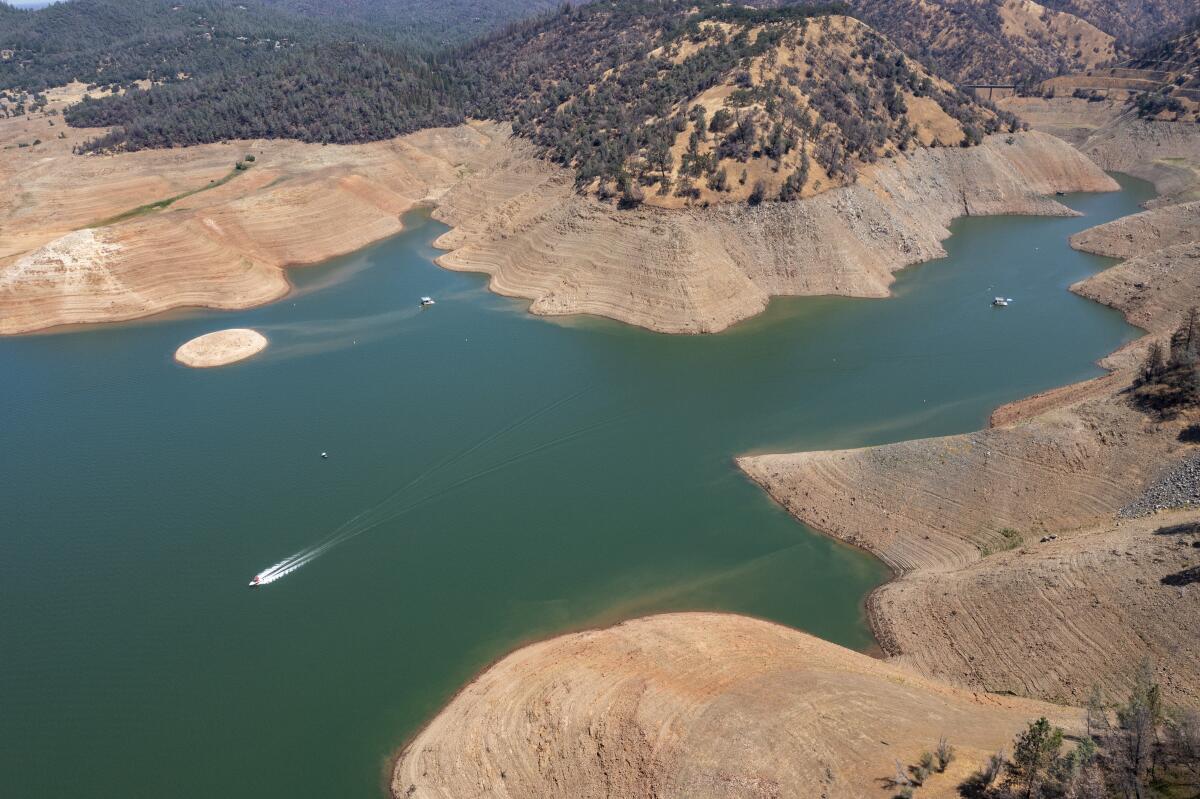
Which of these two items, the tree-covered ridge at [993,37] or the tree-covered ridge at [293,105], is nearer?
the tree-covered ridge at [293,105]

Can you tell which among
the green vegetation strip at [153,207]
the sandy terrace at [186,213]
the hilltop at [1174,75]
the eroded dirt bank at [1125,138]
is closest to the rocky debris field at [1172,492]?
the sandy terrace at [186,213]

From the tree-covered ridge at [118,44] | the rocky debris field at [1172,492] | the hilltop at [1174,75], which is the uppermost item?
the tree-covered ridge at [118,44]

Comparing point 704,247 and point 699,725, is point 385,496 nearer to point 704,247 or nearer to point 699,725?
point 699,725

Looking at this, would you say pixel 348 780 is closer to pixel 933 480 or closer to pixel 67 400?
pixel 933 480

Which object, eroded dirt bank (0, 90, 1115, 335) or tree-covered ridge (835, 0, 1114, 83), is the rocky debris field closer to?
eroded dirt bank (0, 90, 1115, 335)

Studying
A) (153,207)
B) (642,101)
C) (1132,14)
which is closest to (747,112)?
(642,101)

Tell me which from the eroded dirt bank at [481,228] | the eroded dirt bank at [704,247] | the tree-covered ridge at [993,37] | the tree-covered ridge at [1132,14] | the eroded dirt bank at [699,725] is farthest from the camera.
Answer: the tree-covered ridge at [1132,14]

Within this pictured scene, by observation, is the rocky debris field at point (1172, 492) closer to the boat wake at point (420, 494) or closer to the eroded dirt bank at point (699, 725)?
the eroded dirt bank at point (699, 725)
